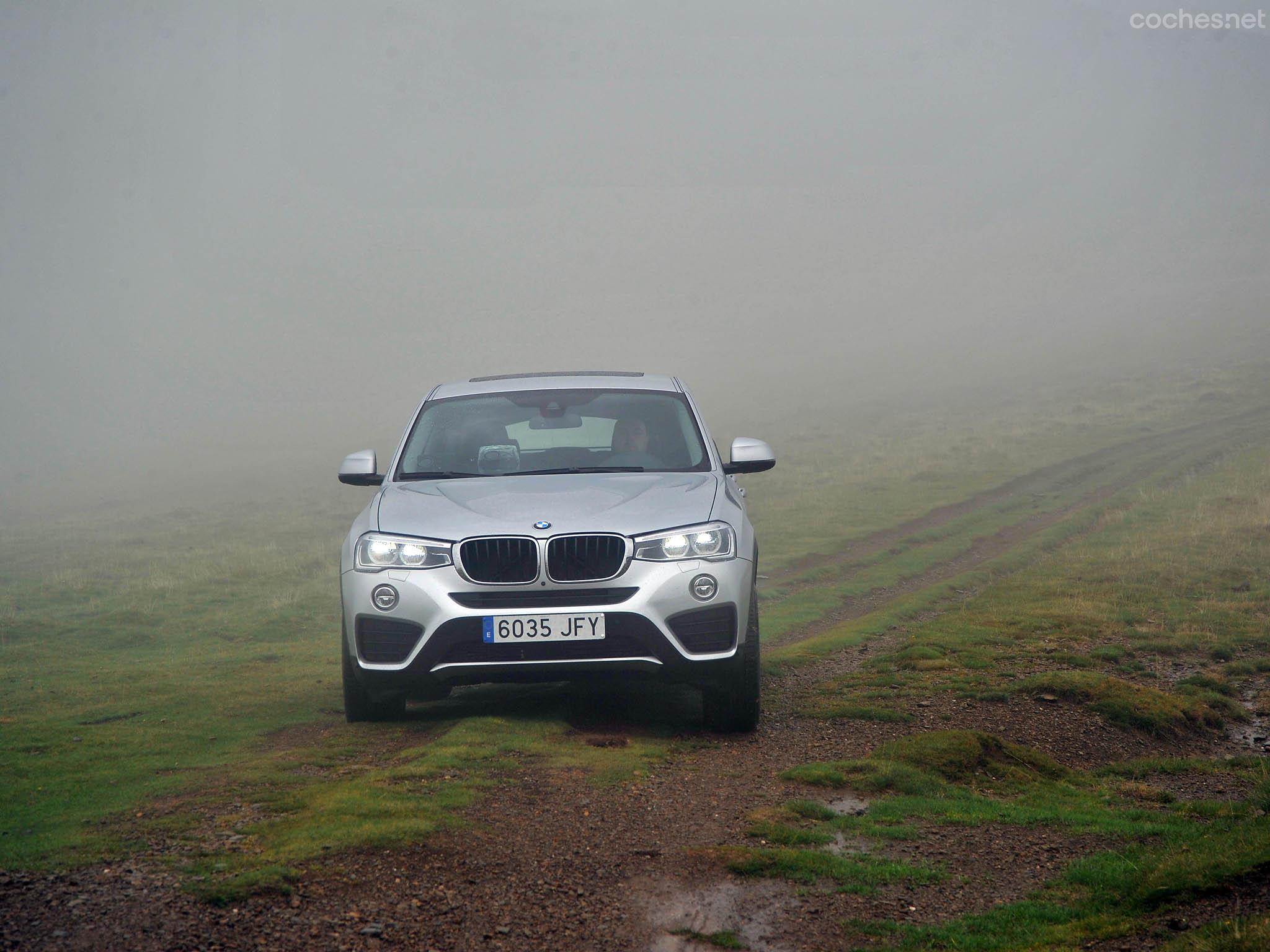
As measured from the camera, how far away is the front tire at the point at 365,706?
6.89m

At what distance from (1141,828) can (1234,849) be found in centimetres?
102

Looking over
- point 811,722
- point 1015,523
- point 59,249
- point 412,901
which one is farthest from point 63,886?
point 59,249

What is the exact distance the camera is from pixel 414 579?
6.23 metres

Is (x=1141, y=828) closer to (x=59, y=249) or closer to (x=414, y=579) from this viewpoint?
(x=414, y=579)

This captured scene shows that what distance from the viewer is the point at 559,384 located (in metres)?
8.20

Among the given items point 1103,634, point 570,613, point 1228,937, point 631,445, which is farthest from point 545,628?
point 1103,634

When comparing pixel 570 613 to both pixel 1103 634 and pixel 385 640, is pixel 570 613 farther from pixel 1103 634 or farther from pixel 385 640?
pixel 1103 634

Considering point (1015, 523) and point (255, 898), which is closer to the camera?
point (255, 898)

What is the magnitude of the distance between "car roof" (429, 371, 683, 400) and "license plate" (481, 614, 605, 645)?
229 cm

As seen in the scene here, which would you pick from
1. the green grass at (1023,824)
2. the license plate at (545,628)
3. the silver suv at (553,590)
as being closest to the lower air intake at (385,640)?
the silver suv at (553,590)

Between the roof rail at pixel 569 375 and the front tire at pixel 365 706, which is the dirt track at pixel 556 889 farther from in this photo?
the roof rail at pixel 569 375

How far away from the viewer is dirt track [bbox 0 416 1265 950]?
3789 millimetres

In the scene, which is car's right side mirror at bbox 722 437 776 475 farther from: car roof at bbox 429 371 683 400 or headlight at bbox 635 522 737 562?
headlight at bbox 635 522 737 562

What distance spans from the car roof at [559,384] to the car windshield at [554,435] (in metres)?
0.07
